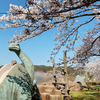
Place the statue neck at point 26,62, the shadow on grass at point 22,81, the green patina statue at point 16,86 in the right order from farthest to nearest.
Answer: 1. the statue neck at point 26,62
2. the shadow on grass at point 22,81
3. the green patina statue at point 16,86

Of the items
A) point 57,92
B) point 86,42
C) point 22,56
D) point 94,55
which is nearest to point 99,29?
point 86,42

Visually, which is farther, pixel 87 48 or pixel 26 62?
pixel 87 48

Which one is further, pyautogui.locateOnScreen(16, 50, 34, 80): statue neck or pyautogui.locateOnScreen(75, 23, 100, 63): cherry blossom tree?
pyautogui.locateOnScreen(75, 23, 100, 63): cherry blossom tree

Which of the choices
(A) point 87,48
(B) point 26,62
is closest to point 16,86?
(B) point 26,62

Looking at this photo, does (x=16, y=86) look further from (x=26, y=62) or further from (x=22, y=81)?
(x=26, y=62)

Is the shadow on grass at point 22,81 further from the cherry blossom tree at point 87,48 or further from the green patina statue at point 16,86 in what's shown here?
the cherry blossom tree at point 87,48

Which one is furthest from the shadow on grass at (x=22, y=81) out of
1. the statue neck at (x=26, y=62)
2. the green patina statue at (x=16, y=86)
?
the statue neck at (x=26, y=62)

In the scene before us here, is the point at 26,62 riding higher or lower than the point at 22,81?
higher

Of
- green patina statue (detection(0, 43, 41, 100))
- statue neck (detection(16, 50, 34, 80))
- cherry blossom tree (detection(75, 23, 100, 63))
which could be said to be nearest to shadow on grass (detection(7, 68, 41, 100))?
green patina statue (detection(0, 43, 41, 100))

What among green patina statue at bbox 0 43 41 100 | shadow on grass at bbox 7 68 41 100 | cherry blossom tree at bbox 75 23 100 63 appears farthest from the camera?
cherry blossom tree at bbox 75 23 100 63

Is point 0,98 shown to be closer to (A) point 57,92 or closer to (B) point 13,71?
(B) point 13,71

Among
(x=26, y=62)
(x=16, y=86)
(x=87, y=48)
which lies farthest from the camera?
(x=87, y=48)

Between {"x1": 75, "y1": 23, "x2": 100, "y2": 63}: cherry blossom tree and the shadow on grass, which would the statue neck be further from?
{"x1": 75, "y1": 23, "x2": 100, "y2": 63}: cherry blossom tree

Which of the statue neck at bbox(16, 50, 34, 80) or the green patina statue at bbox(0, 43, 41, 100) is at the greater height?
the statue neck at bbox(16, 50, 34, 80)
